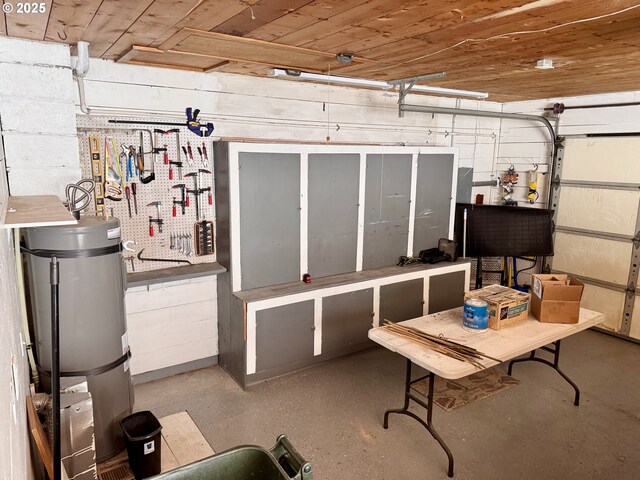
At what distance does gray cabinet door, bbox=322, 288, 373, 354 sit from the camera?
12.0 feet

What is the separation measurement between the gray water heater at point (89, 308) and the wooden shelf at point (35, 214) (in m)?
0.17

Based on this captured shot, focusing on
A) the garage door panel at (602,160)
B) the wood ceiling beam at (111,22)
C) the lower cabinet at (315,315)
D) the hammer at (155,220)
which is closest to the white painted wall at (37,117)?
the wood ceiling beam at (111,22)

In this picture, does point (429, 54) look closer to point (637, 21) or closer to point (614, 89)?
point (637, 21)

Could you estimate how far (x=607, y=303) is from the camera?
454cm

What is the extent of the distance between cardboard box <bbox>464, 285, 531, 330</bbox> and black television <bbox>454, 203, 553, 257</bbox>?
5.28 feet

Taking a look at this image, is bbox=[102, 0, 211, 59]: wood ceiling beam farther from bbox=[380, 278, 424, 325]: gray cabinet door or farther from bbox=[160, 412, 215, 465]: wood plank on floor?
bbox=[380, 278, 424, 325]: gray cabinet door

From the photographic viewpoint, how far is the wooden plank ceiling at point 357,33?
1830mm

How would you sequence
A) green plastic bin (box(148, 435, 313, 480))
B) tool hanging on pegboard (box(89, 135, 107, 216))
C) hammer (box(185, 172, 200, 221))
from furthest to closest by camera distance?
hammer (box(185, 172, 200, 221)) < tool hanging on pegboard (box(89, 135, 107, 216)) < green plastic bin (box(148, 435, 313, 480))

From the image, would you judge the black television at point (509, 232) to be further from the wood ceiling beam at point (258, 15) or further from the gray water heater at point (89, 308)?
the gray water heater at point (89, 308)

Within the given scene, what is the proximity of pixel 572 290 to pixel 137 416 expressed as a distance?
8.81 feet

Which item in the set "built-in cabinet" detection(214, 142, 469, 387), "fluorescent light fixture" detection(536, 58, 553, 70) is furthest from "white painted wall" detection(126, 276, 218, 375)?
"fluorescent light fixture" detection(536, 58, 553, 70)

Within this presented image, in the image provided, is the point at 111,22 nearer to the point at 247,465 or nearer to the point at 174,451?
the point at 247,465

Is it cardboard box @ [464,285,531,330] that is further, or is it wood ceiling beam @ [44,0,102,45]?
cardboard box @ [464,285,531,330]

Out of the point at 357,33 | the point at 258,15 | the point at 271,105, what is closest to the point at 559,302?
the point at 357,33
